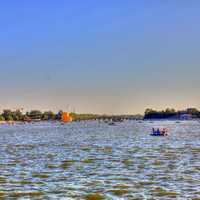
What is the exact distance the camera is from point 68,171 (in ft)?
145

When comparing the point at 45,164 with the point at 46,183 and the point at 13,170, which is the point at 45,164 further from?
the point at 46,183

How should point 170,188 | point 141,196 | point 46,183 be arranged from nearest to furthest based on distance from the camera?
1. point 141,196
2. point 170,188
3. point 46,183

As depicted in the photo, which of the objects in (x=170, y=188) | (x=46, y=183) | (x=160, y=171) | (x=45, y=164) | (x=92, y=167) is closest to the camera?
(x=170, y=188)

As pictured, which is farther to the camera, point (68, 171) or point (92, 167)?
point (92, 167)

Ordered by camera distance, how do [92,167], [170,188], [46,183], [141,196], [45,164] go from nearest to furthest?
[141,196] → [170,188] → [46,183] → [92,167] → [45,164]

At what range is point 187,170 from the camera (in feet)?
145

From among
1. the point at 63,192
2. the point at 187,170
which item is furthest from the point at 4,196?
the point at 187,170

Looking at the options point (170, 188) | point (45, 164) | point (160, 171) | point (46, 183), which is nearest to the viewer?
point (170, 188)

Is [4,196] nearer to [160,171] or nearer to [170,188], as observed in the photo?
[170,188]

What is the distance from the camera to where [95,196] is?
31719mm

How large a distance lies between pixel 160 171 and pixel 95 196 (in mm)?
13489

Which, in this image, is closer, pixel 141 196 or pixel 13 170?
pixel 141 196

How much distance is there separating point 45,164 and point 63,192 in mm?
18907

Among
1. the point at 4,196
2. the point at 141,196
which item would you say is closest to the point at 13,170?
the point at 4,196
